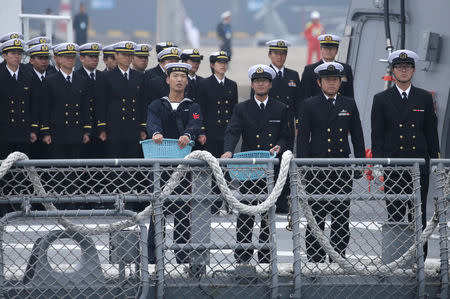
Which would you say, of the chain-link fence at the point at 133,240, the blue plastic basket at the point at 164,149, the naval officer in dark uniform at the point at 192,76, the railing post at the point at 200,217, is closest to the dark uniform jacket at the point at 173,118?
the blue plastic basket at the point at 164,149

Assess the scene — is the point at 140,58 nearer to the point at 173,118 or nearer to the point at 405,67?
the point at 173,118

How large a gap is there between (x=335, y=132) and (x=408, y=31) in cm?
408

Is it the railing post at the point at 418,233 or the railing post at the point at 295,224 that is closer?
the railing post at the point at 295,224

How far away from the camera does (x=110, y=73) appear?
12.0 metres

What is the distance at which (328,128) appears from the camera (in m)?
8.51

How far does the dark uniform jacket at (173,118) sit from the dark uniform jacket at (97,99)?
147 inches

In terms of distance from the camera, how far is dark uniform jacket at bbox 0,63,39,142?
1124cm

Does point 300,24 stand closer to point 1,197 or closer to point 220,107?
point 220,107

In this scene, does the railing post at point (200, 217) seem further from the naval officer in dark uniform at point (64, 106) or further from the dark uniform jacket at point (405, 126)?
the naval officer in dark uniform at point (64, 106)

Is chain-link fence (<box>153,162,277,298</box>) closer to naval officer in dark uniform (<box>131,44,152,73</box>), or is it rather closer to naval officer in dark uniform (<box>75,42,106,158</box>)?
naval officer in dark uniform (<box>75,42,106,158</box>)

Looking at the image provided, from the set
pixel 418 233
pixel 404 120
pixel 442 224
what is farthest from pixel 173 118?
Answer: pixel 442 224

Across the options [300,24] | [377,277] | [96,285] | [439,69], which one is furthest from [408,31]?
[300,24]

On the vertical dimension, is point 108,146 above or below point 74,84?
below

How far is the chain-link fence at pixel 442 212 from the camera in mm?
6559
